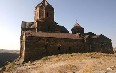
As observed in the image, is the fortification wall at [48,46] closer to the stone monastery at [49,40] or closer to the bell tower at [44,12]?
the stone monastery at [49,40]

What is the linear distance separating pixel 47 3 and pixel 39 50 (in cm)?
1276

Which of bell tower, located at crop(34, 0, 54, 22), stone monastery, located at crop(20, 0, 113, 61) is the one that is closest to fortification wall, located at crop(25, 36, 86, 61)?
stone monastery, located at crop(20, 0, 113, 61)

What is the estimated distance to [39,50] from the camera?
3628 centimetres

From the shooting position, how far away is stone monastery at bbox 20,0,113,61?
3578 centimetres

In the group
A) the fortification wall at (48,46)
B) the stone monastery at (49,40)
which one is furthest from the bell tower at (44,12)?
the fortification wall at (48,46)

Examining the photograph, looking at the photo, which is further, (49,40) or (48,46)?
(49,40)

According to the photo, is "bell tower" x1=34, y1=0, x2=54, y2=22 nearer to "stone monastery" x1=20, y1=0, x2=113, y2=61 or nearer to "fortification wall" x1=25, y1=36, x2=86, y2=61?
"stone monastery" x1=20, y1=0, x2=113, y2=61

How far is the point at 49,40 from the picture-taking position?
37125 mm

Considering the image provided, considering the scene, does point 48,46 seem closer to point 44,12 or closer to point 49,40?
point 49,40

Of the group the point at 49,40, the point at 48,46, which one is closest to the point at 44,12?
the point at 49,40

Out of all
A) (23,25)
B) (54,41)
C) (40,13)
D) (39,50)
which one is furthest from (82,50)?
(23,25)

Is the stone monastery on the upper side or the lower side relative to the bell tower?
lower

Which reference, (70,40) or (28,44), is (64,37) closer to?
(70,40)

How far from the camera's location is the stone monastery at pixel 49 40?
117ft
